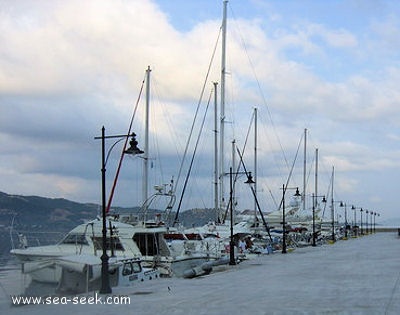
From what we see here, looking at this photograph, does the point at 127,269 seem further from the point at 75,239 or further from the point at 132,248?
the point at 75,239

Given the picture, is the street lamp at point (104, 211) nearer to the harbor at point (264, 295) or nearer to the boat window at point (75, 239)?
the harbor at point (264, 295)

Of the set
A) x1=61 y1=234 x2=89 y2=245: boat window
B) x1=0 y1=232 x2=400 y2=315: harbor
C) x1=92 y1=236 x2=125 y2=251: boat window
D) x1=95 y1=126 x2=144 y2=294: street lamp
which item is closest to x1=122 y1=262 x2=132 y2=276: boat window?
x1=0 y1=232 x2=400 y2=315: harbor

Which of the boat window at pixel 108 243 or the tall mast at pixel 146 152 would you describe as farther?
the tall mast at pixel 146 152

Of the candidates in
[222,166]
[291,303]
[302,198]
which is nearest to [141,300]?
[291,303]

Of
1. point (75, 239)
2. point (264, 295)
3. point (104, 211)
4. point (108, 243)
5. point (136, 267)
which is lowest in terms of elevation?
point (136, 267)

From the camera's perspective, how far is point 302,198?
8400 cm

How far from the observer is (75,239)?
30.7 m

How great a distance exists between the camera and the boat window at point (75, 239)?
30.4 metres

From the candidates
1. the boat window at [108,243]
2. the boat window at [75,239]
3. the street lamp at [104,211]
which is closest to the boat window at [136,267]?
the street lamp at [104,211]

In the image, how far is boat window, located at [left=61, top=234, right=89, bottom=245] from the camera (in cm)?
3041

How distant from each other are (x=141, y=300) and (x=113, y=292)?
2.24 m

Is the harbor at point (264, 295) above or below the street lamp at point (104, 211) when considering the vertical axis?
below

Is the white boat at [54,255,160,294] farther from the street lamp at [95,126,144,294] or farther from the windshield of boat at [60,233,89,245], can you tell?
the windshield of boat at [60,233,89,245]

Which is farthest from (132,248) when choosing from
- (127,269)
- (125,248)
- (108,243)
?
(127,269)
